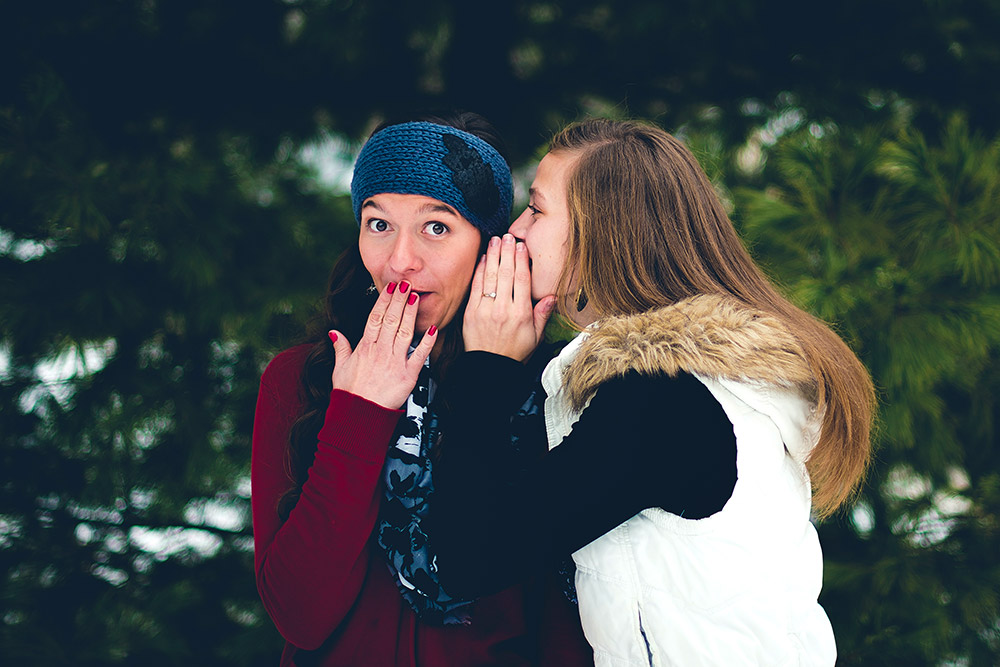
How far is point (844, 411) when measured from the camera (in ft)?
4.63

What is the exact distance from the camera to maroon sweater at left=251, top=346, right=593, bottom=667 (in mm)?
1325

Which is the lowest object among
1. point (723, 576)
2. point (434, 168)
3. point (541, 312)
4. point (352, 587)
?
point (723, 576)

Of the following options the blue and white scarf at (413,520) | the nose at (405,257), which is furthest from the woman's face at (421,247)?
the blue and white scarf at (413,520)

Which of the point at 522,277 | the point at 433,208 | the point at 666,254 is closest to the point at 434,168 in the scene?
the point at 433,208

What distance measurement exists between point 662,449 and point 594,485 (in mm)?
131

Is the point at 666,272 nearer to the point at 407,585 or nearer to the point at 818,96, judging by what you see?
the point at 407,585

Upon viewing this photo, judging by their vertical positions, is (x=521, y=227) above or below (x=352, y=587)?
above

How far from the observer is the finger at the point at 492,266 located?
1.56 meters

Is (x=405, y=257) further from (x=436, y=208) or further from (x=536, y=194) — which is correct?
(x=536, y=194)

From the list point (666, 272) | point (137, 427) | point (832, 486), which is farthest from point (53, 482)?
point (832, 486)

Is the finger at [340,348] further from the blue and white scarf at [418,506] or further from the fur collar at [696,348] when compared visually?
the fur collar at [696,348]

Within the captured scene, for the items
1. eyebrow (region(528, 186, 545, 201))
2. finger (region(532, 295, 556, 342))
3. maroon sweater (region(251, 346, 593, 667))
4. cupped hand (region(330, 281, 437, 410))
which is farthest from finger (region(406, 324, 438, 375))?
eyebrow (region(528, 186, 545, 201))

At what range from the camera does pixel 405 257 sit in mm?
1542

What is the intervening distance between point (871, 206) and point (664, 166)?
93 cm
